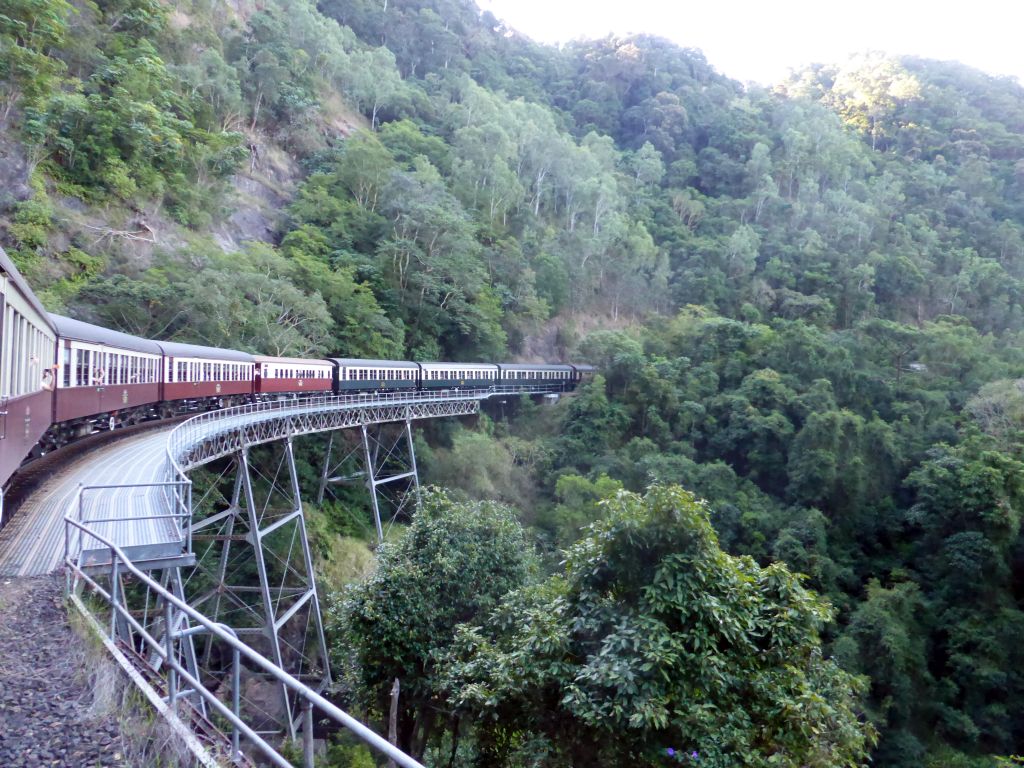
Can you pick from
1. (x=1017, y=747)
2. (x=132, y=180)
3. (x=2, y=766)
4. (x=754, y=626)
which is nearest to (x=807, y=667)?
(x=754, y=626)

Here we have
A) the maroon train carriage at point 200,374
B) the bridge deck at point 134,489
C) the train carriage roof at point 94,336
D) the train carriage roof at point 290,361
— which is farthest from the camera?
the train carriage roof at point 290,361

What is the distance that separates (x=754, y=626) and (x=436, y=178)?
31018 mm

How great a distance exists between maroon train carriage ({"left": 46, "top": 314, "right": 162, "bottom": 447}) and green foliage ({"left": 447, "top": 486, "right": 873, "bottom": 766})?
7307 millimetres

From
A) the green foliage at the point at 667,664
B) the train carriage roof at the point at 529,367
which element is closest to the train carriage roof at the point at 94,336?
the green foliage at the point at 667,664

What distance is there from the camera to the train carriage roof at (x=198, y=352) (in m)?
14.4

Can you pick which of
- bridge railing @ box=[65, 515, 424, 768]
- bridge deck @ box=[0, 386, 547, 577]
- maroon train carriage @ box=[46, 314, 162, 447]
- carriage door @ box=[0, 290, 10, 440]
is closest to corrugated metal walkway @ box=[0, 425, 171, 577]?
bridge deck @ box=[0, 386, 547, 577]

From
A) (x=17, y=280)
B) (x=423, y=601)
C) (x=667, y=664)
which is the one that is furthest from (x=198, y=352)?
(x=667, y=664)

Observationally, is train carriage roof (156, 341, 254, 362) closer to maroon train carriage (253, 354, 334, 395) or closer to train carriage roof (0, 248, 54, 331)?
maroon train carriage (253, 354, 334, 395)

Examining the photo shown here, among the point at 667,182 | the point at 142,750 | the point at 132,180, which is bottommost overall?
the point at 142,750

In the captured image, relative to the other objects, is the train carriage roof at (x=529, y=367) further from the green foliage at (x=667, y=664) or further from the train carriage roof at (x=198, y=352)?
the green foliage at (x=667, y=664)

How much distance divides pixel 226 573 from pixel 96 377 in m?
8.22

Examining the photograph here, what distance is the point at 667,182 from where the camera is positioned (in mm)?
53594

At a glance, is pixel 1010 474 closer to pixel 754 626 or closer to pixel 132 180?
pixel 754 626

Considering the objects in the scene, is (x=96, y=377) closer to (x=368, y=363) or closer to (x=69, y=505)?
(x=69, y=505)
